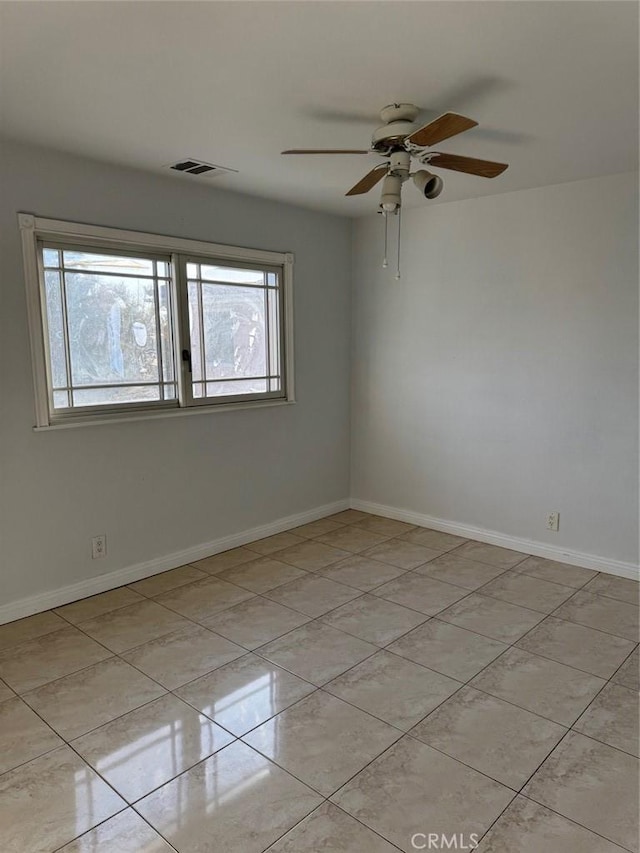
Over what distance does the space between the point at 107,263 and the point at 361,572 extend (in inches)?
94.2

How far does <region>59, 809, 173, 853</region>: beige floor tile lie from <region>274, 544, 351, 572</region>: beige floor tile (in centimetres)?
201

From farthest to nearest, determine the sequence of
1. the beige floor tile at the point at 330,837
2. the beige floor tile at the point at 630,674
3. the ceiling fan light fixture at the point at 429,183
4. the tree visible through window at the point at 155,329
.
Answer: the tree visible through window at the point at 155,329 → the beige floor tile at the point at 630,674 → the ceiling fan light fixture at the point at 429,183 → the beige floor tile at the point at 330,837

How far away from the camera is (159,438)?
11.5ft

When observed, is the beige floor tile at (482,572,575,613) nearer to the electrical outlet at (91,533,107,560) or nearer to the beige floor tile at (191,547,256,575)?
the beige floor tile at (191,547,256,575)

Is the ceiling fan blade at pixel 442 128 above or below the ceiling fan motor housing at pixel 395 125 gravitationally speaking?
below

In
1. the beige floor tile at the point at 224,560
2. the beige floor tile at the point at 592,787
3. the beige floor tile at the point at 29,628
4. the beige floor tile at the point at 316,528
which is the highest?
the beige floor tile at the point at 316,528

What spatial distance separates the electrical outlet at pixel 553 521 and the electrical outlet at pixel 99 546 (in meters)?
2.83

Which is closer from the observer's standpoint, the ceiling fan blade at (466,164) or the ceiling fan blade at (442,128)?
the ceiling fan blade at (442,128)

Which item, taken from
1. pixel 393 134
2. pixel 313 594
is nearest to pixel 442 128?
pixel 393 134

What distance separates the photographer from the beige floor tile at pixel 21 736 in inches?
78.4

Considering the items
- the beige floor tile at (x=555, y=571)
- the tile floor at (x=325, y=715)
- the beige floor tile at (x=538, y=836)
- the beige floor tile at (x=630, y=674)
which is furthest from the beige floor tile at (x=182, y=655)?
the beige floor tile at (x=555, y=571)

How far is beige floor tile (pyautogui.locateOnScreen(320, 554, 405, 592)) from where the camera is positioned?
11.3ft

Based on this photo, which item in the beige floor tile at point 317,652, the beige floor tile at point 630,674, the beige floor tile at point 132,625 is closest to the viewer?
the beige floor tile at point 630,674
